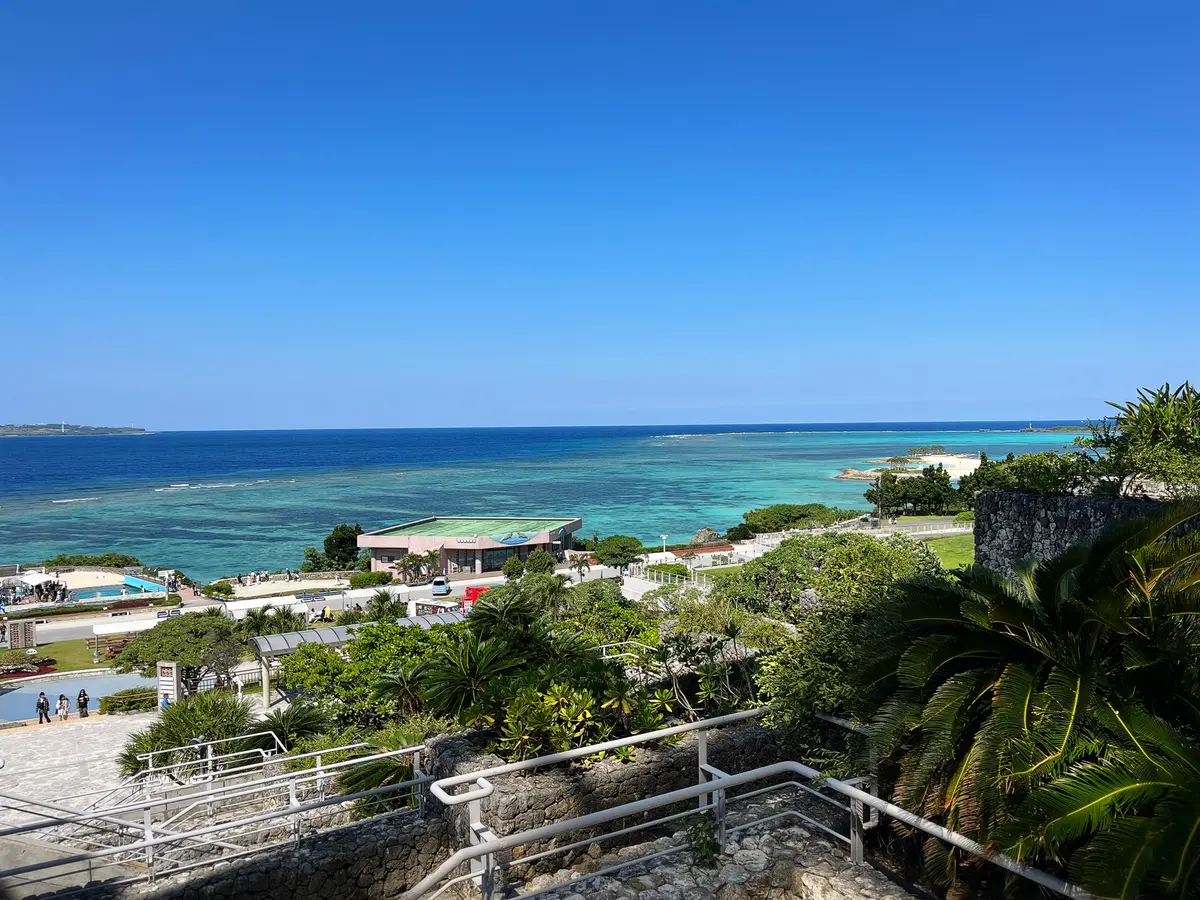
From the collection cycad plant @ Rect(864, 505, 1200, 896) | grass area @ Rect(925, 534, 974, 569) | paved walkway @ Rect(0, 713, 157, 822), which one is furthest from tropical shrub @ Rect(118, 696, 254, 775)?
grass area @ Rect(925, 534, 974, 569)

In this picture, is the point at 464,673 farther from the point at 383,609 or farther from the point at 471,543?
the point at 471,543

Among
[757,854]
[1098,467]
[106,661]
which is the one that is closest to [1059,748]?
[757,854]

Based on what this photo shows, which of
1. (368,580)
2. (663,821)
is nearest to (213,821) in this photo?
(663,821)

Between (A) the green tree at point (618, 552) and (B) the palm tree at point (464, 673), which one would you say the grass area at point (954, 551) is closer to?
(B) the palm tree at point (464, 673)

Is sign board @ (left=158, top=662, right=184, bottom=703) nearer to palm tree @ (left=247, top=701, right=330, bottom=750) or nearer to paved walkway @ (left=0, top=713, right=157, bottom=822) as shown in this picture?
paved walkway @ (left=0, top=713, right=157, bottom=822)

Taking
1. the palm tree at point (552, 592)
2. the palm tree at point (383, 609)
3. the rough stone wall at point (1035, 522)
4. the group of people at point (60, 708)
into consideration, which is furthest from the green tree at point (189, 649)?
the rough stone wall at point (1035, 522)
